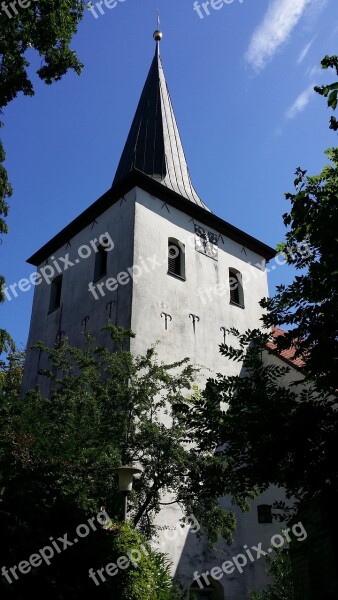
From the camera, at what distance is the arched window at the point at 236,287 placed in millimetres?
21436

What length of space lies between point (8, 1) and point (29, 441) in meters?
6.52

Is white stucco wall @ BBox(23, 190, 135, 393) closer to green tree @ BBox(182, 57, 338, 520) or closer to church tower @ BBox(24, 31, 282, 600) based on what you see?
church tower @ BBox(24, 31, 282, 600)

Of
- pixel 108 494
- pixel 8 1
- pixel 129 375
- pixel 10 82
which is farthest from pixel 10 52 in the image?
pixel 108 494

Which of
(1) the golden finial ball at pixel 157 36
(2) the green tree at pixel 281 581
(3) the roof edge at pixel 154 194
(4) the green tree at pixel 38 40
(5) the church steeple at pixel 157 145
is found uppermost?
(1) the golden finial ball at pixel 157 36

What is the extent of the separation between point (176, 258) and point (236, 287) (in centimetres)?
296

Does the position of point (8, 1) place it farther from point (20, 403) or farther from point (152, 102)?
point (152, 102)

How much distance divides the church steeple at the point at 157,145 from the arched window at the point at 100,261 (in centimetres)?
342

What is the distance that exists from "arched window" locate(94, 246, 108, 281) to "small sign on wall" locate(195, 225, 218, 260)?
3.23 metres

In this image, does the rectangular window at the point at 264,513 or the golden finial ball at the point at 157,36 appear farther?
the golden finial ball at the point at 157,36

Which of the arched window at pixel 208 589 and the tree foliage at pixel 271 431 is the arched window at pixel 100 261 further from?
the tree foliage at pixel 271 431

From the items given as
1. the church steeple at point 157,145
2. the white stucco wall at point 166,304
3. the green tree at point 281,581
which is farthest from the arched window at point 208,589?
the church steeple at point 157,145

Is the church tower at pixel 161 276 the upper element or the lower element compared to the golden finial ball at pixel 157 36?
lower

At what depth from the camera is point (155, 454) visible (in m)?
12.3

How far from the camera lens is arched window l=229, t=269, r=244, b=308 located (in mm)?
21436
